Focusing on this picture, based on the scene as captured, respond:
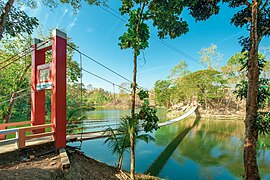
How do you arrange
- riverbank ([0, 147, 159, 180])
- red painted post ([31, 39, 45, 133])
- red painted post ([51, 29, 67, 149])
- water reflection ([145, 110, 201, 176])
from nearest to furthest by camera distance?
riverbank ([0, 147, 159, 180]), red painted post ([51, 29, 67, 149]), red painted post ([31, 39, 45, 133]), water reflection ([145, 110, 201, 176])

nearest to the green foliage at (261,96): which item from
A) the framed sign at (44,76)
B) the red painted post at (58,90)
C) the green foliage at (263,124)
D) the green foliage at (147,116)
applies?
the green foliage at (263,124)

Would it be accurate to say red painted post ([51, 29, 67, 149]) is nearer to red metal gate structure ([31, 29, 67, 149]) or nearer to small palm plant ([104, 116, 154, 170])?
red metal gate structure ([31, 29, 67, 149])

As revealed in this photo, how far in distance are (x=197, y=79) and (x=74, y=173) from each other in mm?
13511

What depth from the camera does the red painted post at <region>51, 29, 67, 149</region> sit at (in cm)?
222

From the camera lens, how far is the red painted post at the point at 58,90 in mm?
A: 2217

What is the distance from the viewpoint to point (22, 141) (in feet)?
6.46

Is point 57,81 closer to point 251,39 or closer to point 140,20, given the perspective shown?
point 140,20

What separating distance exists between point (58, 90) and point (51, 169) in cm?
111

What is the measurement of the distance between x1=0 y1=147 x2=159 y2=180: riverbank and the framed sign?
3.65 ft

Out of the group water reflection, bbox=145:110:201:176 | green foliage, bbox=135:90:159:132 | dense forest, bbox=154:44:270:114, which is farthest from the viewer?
dense forest, bbox=154:44:270:114

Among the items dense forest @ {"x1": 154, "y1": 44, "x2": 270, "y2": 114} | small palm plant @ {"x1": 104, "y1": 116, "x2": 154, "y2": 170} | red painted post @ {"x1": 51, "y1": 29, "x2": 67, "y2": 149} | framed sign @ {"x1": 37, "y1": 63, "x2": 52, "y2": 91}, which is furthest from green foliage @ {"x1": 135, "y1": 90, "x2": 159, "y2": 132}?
dense forest @ {"x1": 154, "y1": 44, "x2": 270, "y2": 114}

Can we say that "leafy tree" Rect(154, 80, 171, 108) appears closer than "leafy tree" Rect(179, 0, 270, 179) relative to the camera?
No

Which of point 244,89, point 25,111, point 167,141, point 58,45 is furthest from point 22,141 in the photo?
point 25,111

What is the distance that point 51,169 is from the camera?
179cm
